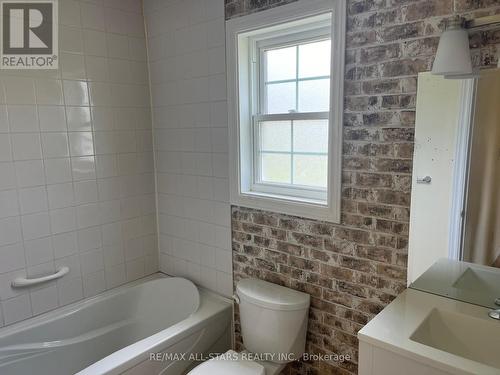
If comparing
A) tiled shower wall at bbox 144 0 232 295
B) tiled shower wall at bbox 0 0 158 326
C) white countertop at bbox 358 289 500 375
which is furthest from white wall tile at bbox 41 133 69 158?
white countertop at bbox 358 289 500 375

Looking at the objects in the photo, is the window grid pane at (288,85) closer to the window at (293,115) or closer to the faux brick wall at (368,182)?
the window at (293,115)

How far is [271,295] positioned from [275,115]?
988 millimetres

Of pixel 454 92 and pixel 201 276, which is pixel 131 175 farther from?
pixel 454 92

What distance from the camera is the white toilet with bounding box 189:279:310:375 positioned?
1.81 meters

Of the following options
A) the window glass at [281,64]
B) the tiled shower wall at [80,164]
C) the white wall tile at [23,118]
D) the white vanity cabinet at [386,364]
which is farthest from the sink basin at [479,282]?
the white wall tile at [23,118]

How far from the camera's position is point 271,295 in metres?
1.90

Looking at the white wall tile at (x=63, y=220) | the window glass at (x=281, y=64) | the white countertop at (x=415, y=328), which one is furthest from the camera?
the white wall tile at (x=63, y=220)

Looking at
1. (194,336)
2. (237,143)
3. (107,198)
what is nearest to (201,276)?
(194,336)

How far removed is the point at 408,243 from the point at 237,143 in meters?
1.06

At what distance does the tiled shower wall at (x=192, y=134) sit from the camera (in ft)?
7.11

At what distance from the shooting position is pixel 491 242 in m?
1.36

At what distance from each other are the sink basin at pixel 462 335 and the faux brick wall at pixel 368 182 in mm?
266

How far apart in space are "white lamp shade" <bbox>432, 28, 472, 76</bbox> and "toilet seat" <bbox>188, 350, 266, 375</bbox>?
1.56m

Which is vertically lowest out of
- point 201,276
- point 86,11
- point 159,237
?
point 201,276
